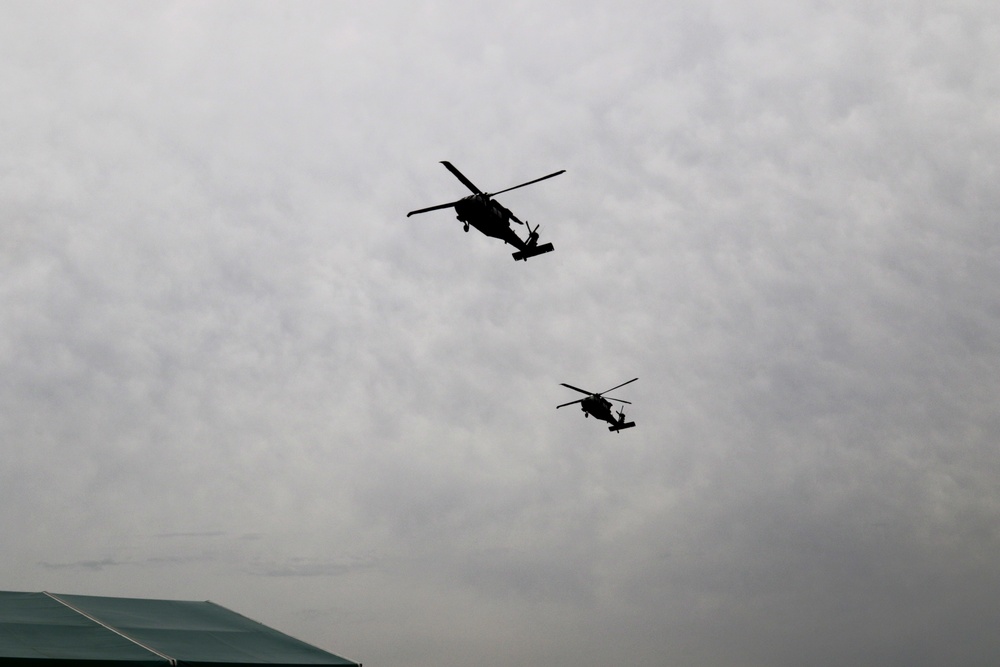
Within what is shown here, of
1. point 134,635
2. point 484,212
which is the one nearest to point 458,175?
point 484,212

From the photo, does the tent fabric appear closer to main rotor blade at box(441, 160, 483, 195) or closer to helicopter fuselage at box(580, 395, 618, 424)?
main rotor blade at box(441, 160, 483, 195)

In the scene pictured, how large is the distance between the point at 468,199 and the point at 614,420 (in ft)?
67.7

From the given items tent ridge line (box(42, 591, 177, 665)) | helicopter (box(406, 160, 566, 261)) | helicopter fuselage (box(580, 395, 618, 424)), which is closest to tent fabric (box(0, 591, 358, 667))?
tent ridge line (box(42, 591, 177, 665))

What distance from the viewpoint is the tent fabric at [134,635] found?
1867 cm

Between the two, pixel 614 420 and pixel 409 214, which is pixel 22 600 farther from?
pixel 614 420

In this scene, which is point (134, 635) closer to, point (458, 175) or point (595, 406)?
point (458, 175)

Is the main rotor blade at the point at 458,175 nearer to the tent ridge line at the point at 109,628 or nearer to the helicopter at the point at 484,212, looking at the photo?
the helicopter at the point at 484,212

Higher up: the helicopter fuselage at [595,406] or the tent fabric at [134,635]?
the helicopter fuselage at [595,406]

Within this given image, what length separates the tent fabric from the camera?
1867cm

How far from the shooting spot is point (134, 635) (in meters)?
20.8

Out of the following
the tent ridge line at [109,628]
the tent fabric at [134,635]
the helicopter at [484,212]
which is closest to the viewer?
the tent fabric at [134,635]

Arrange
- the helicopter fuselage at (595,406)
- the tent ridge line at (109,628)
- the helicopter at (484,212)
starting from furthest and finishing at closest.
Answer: the helicopter fuselage at (595,406), the helicopter at (484,212), the tent ridge line at (109,628)

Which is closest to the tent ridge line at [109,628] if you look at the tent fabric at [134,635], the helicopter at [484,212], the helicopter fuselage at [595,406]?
the tent fabric at [134,635]

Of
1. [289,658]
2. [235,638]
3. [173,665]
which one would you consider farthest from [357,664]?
[173,665]
